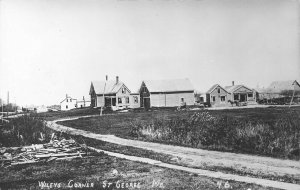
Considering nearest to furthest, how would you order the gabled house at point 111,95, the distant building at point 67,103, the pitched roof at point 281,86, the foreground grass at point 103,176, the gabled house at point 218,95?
1. the foreground grass at point 103,176
2. the gabled house at point 111,95
3. the gabled house at point 218,95
4. the pitched roof at point 281,86
5. the distant building at point 67,103

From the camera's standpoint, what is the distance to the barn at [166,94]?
53.2 metres

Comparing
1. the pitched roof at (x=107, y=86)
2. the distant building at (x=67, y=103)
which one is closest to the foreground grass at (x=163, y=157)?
the pitched roof at (x=107, y=86)

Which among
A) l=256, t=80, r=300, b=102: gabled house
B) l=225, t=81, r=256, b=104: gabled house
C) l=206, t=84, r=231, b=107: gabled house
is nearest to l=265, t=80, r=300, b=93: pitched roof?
l=256, t=80, r=300, b=102: gabled house

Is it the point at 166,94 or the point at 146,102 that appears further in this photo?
the point at 146,102

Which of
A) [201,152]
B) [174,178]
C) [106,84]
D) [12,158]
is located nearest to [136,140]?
[201,152]

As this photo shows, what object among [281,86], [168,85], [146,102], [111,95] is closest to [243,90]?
[281,86]

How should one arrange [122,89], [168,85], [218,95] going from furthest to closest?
[218,95]
[122,89]
[168,85]

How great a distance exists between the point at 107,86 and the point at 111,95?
252cm

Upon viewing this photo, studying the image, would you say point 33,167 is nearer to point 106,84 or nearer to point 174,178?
point 174,178

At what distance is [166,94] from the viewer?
53.5 metres

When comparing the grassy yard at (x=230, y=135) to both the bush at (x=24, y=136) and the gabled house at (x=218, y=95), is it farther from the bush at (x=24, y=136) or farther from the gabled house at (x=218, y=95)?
the gabled house at (x=218, y=95)

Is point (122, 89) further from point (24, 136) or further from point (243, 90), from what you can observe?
point (24, 136)

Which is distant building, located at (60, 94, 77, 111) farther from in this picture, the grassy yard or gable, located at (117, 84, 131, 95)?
the grassy yard

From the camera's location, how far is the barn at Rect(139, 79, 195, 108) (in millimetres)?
53188
